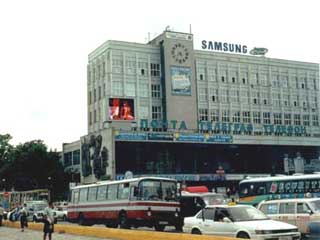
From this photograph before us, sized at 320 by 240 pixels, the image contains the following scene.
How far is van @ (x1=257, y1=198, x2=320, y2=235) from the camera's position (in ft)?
64.7

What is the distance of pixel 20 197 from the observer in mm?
53500

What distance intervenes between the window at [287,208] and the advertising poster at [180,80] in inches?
2432

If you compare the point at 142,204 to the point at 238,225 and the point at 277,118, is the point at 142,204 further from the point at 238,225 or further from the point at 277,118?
the point at 277,118

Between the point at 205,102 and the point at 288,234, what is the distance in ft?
238

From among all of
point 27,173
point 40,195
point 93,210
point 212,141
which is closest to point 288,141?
point 212,141

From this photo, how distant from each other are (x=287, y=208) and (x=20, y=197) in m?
37.6

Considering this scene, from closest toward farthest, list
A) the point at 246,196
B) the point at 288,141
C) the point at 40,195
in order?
the point at 246,196
the point at 40,195
the point at 288,141

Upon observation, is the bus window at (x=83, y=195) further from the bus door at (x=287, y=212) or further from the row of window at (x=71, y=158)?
the row of window at (x=71, y=158)

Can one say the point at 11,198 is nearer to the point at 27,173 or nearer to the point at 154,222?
the point at 27,173

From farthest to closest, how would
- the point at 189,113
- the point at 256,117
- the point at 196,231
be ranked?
the point at 256,117 → the point at 189,113 → the point at 196,231

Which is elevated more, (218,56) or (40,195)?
(218,56)

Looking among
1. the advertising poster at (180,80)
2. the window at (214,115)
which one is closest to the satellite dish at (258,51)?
the window at (214,115)

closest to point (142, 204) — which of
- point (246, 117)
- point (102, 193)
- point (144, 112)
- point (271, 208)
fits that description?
point (102, 193)

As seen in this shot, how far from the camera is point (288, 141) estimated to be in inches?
3332
